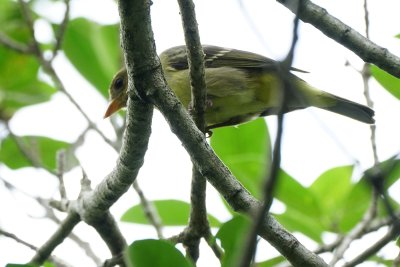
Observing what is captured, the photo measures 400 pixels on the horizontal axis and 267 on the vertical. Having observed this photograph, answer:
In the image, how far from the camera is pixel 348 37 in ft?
10.6

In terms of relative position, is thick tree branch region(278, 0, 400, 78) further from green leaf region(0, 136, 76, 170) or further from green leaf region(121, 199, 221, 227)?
green leaf region(0, 136, 76, 170)

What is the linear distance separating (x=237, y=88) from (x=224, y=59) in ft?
1.42

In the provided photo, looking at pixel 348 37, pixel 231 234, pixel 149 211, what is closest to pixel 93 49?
pixel 149 211

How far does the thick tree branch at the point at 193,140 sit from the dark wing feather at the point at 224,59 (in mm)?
2498

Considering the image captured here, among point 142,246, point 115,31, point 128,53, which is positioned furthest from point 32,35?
point 142,246

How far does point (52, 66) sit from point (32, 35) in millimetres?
258

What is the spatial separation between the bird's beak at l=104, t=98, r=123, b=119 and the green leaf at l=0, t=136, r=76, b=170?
0.74 m

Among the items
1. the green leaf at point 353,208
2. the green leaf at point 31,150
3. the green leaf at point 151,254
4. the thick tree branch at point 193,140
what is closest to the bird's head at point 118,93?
the green leaf at point 31,150

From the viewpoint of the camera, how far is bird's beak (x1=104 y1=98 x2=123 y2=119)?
19.9ft

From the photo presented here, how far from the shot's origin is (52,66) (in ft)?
17.7

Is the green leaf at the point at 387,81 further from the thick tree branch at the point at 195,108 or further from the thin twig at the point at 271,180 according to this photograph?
the thin twig at the point at 271,180

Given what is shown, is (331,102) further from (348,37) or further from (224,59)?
(348,37)

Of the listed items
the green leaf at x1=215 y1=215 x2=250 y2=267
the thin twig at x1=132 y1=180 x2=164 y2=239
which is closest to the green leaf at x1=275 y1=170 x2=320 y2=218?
the thin twig at x1=132 y1=180 x2=164 y2=239

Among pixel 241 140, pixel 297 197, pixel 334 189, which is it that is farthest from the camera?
pixel 334 189
